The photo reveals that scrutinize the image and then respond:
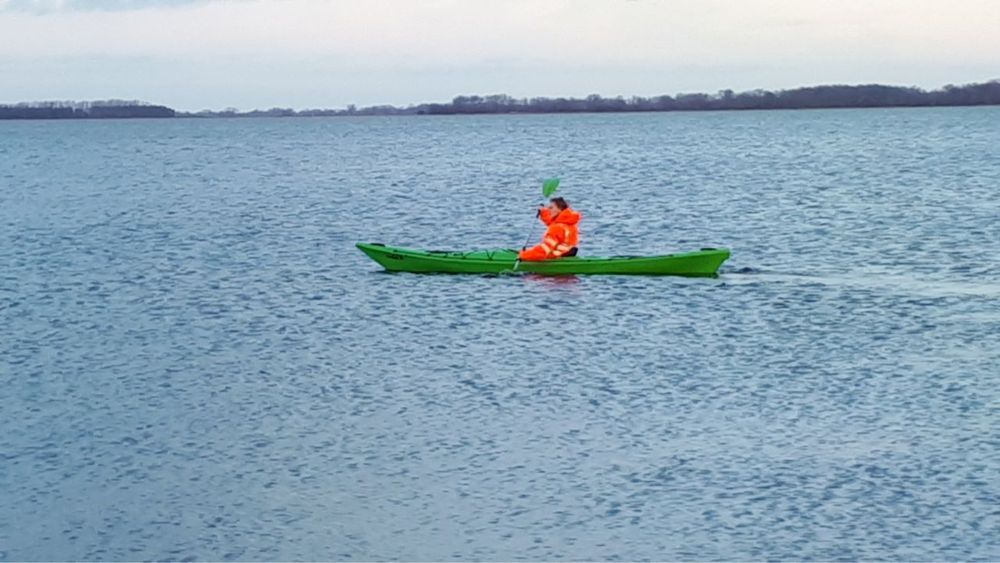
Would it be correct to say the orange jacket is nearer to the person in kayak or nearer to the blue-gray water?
the person in kayak

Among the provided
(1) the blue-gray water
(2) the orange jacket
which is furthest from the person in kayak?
(1) the blue-gray water

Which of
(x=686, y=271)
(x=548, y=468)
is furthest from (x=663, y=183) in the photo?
(x=548, y=468)

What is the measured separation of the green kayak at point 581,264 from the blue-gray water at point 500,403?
327 mm

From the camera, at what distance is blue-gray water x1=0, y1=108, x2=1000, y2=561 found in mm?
13562

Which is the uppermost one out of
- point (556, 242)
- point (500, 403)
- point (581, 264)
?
point (556, 242)

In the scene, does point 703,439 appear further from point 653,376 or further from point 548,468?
point 653,376

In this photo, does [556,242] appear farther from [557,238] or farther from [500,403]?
[500,403]

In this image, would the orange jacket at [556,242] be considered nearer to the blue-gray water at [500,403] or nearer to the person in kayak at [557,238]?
the person in kayak at [557,238]

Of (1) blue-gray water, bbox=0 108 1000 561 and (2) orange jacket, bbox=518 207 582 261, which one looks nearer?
(1) blue-gray water, bbox=0 108 1000 561

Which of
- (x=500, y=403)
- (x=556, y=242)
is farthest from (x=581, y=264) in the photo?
(x=500, y=403)

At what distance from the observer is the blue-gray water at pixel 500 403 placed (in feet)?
44.5

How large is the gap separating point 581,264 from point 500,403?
1122 cm

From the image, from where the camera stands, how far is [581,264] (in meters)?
30.0

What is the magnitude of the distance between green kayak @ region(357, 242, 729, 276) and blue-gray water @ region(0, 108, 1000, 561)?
1.07 feet
